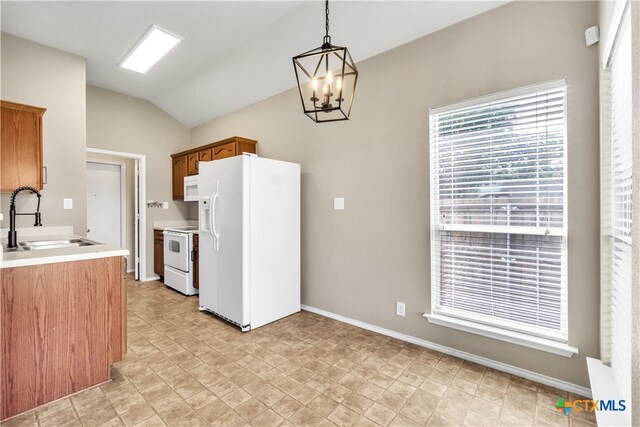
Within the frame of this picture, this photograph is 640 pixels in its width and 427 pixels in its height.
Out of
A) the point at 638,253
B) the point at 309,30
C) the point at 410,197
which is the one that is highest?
the point at 309,30

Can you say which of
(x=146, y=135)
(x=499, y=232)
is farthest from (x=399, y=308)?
(x=146, y=135)

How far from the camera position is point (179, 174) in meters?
4.95

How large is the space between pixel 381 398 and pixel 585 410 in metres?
1.21

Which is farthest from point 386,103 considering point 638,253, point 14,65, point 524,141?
point 14,65

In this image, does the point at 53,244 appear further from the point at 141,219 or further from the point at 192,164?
the point at 192,164

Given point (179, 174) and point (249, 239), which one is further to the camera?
point (179, 174)

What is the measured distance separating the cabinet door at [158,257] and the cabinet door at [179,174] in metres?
0.82

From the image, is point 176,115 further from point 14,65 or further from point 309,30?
point 309,30

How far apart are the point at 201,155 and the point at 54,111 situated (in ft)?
5.65

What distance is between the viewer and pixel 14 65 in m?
2.92

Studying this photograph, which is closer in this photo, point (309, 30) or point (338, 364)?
point (338, 364)

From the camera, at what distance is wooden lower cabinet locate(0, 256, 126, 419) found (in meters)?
1.69

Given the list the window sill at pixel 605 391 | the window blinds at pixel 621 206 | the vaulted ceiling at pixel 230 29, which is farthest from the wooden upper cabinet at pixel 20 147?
the window sill at pixel 605 391

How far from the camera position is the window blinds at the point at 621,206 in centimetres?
127
